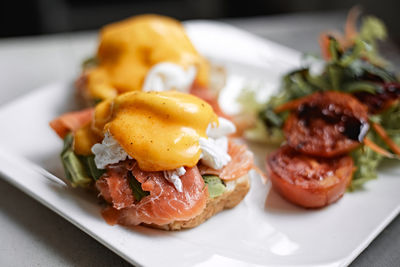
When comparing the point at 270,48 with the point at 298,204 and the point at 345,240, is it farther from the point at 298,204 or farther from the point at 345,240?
the point at 345,240

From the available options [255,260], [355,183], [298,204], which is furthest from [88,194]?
[355,183]

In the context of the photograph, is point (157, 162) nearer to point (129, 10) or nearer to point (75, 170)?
point (75, 170)

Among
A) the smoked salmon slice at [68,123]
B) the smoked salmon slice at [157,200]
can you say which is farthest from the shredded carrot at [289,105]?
the smoked salmon slice at [68,123]

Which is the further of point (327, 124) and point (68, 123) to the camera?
point (327, 124)

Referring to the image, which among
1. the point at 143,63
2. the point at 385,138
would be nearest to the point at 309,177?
the point at 385,138

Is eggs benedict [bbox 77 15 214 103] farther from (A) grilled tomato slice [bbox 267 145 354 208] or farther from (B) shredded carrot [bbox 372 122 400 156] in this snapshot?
(B) shredded carrot [bbox 372 122 400 156]

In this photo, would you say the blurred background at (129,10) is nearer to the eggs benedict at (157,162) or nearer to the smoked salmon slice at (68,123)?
the smoked salmon slice at (68,123)

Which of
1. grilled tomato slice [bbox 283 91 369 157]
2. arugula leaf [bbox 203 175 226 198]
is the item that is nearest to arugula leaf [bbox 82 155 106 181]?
arugula leaf [bbox 203 175 226 198]
